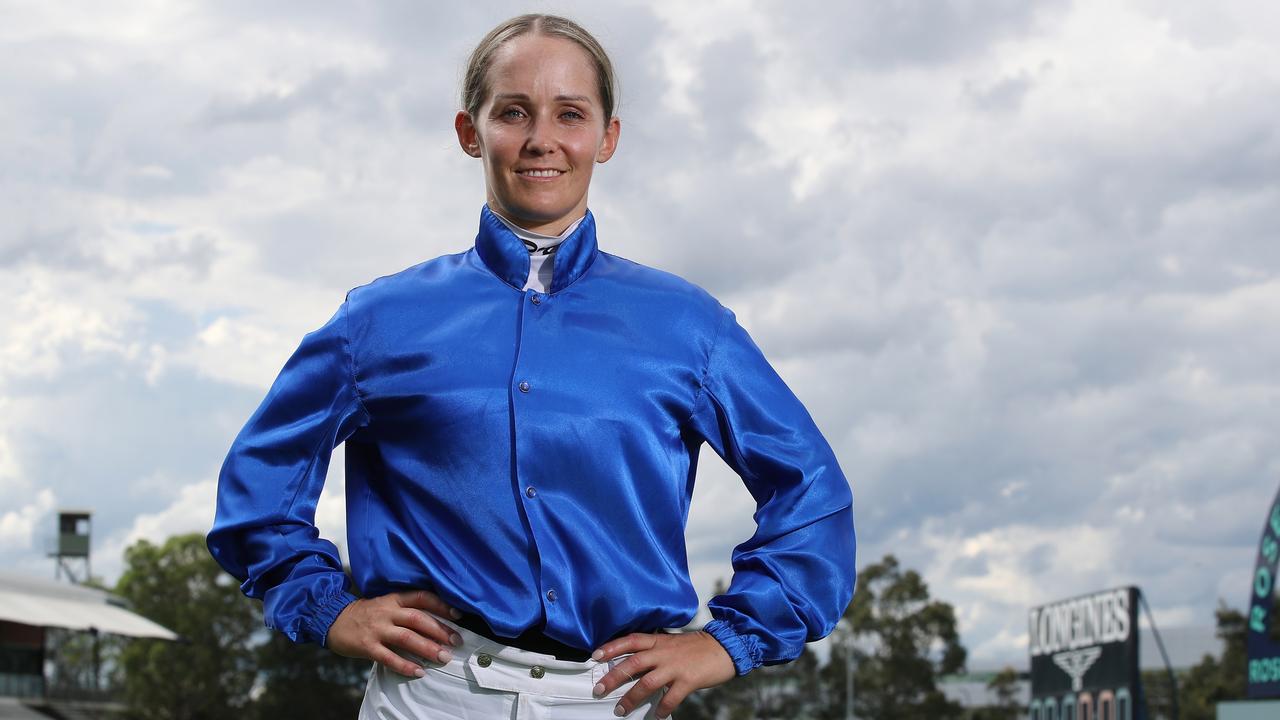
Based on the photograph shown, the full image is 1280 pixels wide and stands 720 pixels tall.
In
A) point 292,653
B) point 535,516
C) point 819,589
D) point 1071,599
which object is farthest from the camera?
point 292,653

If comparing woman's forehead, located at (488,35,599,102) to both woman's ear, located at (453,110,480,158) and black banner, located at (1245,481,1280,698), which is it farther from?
black banner, located at (1245,481,1280,698)

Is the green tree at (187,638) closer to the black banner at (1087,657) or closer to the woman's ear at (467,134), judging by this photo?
the black banner at (1087,657)

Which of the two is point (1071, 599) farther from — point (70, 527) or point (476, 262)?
point (70, 527)

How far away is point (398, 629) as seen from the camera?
2.27m

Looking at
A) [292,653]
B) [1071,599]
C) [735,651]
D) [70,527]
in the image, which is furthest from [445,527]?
[70,527]

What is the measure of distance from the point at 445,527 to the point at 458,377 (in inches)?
8.8

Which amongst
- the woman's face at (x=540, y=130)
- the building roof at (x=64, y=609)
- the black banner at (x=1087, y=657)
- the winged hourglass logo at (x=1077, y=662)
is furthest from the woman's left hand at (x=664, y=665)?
the building roof at (x=64, y=609)

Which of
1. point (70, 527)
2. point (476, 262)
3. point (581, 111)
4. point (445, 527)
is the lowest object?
point (445, 527)

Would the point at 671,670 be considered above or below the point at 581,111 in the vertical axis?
below

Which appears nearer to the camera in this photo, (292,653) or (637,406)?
(637,406)

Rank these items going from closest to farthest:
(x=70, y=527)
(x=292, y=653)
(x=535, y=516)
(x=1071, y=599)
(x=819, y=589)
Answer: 1. (x=535, y=516)
2. (x=819, y=589)
3. (x=1071, y=599)
4. (x=292, y=653)
5. (x=70, y=527)

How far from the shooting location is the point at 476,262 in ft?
8.23

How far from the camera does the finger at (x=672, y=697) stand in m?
2.32

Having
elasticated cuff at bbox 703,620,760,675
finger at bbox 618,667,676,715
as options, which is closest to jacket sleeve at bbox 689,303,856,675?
elasticated cuff at bbox 703,620,760,675
